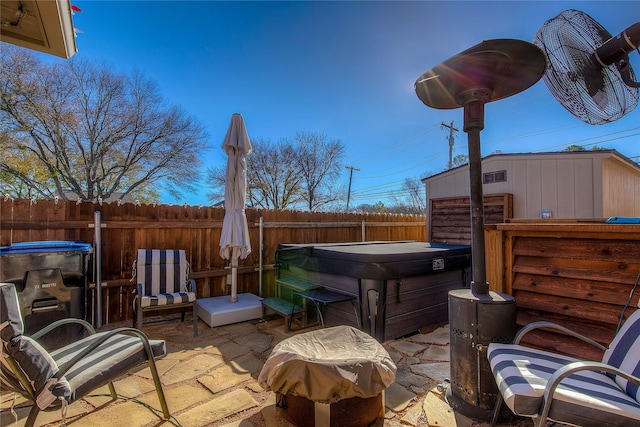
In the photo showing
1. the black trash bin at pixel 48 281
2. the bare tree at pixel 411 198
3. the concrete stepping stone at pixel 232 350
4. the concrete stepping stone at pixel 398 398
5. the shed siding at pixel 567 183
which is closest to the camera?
the concrete stepping stone at pixel 398 398

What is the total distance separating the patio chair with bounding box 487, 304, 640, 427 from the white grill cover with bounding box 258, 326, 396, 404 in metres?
0.67

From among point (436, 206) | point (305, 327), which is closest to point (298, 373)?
point (305, 327)

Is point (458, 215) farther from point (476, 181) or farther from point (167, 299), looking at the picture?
point (167, 299)

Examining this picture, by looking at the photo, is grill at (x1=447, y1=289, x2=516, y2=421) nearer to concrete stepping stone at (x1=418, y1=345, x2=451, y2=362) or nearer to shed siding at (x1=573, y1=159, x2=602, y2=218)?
concrete stepping stone at (x1=418, y1=345, x2=451, y2=362)

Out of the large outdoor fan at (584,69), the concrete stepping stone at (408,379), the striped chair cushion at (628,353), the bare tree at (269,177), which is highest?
the bare tree at (269,177)

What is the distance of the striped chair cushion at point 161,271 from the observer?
12.7 feet

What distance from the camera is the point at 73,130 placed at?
12.6 meters

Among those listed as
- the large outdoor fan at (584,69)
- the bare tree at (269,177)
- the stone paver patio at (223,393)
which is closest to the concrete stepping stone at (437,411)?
the stone paver patio at (223,393)

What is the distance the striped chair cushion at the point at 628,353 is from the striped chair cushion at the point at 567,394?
0.15ft

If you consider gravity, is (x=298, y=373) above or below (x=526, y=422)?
above

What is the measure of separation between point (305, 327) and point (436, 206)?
17.8 ft

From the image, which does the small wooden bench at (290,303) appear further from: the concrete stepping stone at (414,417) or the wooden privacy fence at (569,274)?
the wooden privacy fence at (569,274)

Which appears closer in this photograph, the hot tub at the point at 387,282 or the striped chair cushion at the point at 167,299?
the hot tub at the point at 387,282

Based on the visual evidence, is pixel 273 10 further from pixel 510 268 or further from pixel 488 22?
pixel 510 268
